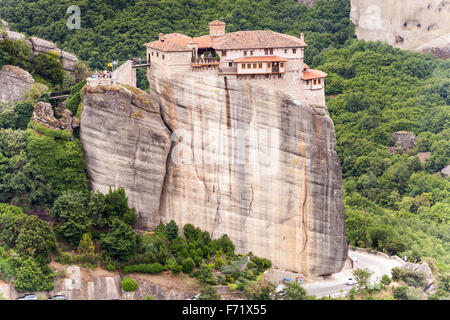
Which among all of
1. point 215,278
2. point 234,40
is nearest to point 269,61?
point 234,40

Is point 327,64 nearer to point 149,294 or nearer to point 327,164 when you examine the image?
point 327,164

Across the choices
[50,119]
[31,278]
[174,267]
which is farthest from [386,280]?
[50,119]

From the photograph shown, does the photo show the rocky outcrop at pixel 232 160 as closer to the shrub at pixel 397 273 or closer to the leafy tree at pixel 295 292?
the leafy tree at pixel 295 292

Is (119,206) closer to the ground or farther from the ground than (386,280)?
farther from the ground

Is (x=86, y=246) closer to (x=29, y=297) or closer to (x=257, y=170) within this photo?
(x=29, y=297)

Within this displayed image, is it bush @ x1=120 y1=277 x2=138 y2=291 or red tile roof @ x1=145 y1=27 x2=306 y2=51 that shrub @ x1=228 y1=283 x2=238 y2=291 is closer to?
bush @ x1=120 y1=277 x2=138 y2=291

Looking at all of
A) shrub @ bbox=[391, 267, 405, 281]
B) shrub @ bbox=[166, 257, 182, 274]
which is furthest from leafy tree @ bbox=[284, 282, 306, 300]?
shrub @ bbox=[391, 267, 405, 281]

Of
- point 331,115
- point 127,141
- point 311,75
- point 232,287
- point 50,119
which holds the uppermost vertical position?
point 331,115
